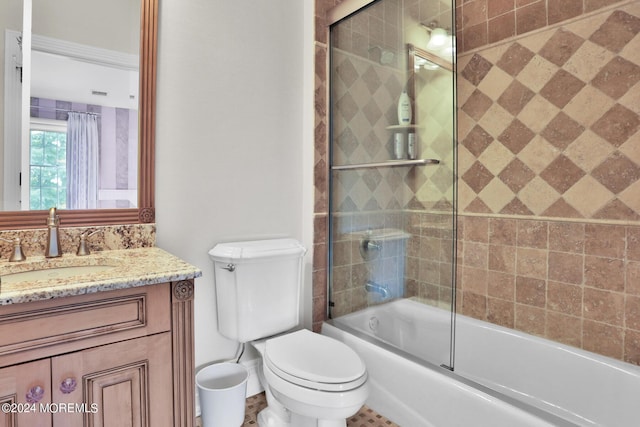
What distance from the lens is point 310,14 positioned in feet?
6.89

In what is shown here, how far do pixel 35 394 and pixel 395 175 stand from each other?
1.55 metres

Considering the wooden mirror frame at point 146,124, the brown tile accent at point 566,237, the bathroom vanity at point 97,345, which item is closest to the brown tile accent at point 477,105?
the brown tile accent at point 566,237

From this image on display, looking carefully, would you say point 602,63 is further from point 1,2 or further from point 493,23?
point 1,2

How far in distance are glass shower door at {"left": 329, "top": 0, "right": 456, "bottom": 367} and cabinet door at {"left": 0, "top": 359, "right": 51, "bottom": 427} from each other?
140 centimetres

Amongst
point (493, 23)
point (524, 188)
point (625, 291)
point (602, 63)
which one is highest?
point (493, 23)

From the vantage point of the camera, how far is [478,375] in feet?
Answer: 6.40

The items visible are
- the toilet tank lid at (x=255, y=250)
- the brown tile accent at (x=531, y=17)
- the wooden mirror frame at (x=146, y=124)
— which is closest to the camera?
the wooden mirror frame at (x=146, y=124)

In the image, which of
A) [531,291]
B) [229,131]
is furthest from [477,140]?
[229,131]

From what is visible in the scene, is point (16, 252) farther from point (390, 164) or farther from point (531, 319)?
point (531, 319)

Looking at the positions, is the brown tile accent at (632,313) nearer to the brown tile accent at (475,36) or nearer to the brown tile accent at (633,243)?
the brown tile accent at (633,243)

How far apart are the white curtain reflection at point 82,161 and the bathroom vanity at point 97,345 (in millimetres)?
300

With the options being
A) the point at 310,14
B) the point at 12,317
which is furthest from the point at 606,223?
the point at 12,317

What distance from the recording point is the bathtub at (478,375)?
4.63ft

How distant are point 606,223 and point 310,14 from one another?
1876mm
